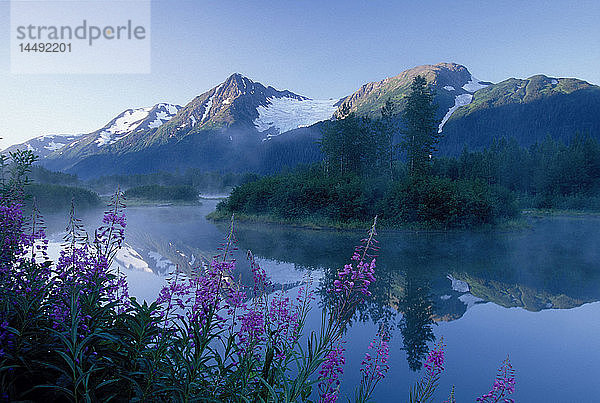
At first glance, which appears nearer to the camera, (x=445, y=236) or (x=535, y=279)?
(x=535, y=279)

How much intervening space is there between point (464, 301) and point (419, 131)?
32056 mm

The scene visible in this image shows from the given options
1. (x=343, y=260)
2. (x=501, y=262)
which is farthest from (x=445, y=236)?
(x=343, y=260)

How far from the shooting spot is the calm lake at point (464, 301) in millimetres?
6426

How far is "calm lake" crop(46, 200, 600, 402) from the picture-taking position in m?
6.43

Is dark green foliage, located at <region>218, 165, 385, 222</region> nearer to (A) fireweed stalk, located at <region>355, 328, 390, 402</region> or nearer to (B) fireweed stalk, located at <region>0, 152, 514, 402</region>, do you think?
(A) fireweed stalk, located at <region>355, 328, 390, 402</region>

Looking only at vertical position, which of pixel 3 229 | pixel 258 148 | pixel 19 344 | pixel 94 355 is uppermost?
pixel 258 148

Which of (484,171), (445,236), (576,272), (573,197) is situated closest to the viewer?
(576,272)

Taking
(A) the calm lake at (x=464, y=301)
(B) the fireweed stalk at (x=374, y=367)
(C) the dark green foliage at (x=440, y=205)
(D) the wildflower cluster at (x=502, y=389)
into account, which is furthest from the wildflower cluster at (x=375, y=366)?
(C) the dark green foliage at (x=440, y=205)

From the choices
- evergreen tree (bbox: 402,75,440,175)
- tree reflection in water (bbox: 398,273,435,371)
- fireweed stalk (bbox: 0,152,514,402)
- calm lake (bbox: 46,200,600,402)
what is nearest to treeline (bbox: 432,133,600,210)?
evergreen tree (bbox: 402,75,440,175)

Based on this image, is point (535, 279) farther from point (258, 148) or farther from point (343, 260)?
point (258, 148)

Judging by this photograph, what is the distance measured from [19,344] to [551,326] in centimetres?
1181

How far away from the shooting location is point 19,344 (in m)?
2.18

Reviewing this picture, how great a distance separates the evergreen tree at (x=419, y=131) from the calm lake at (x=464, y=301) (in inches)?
672

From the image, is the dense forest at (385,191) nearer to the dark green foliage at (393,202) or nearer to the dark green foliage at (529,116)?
the dark green foliage at (393,202)
